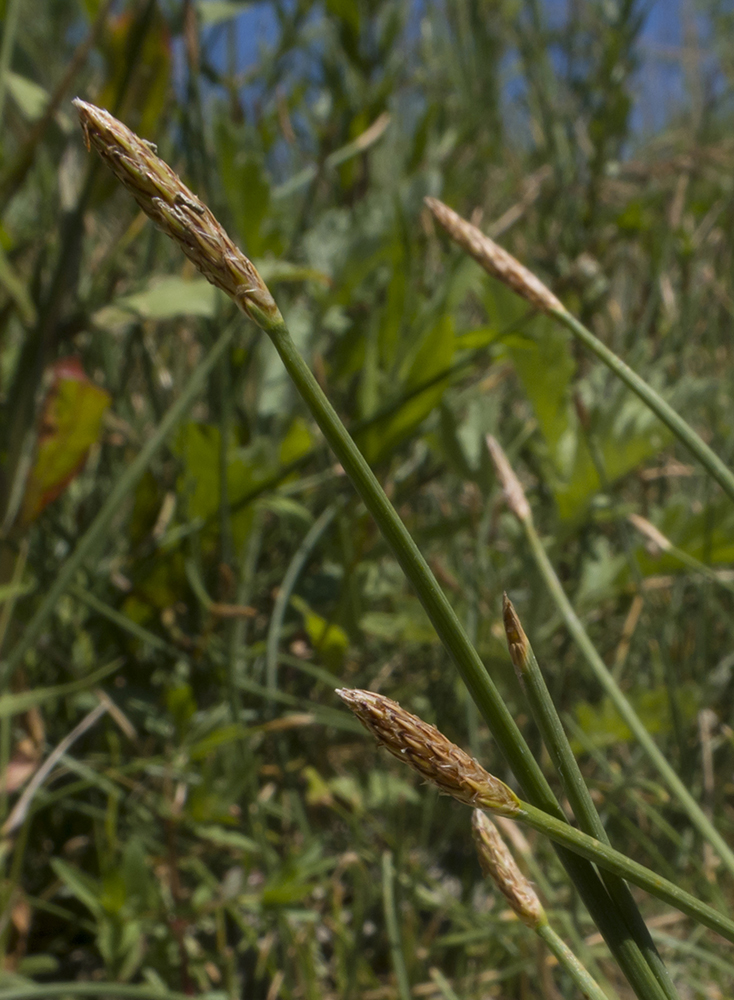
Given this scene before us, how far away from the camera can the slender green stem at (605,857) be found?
0.91 ft

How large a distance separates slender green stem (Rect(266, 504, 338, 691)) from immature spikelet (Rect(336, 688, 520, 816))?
504 mm

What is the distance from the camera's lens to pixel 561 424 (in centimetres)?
83

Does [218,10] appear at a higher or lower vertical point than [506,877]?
higher

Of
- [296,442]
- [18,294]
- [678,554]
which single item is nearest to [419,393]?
[296,442]

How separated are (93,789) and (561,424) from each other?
552mm

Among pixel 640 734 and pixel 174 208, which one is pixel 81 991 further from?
pixel 174 208

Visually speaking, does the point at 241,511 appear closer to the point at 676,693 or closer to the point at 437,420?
the point at 437,420

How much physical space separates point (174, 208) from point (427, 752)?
0.54ft

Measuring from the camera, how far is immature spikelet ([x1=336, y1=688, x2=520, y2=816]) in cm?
25

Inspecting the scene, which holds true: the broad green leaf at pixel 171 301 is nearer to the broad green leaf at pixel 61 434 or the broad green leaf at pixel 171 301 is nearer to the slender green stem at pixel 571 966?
the broad green leaf at pixel 61 434

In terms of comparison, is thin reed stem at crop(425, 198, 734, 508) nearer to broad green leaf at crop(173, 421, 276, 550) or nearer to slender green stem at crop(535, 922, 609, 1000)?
slender green stem at crop(535, 922, 609, 1000)

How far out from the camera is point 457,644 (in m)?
0.27

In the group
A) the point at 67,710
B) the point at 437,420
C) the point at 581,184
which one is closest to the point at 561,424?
the point at 437,420

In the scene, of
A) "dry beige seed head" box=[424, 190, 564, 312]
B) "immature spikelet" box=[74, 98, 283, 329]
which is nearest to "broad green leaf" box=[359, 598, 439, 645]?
"dry beige seed head" box=[424, 190, 564, 312]
